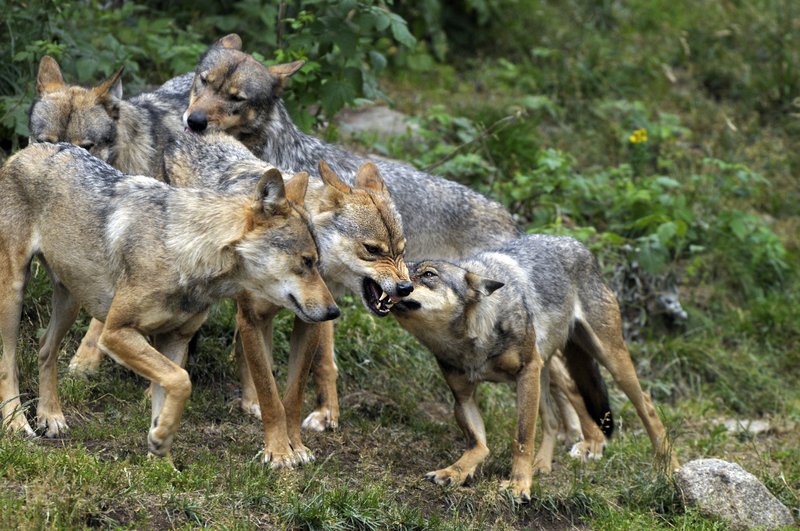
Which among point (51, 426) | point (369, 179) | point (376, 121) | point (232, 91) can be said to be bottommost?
point (376, 121)

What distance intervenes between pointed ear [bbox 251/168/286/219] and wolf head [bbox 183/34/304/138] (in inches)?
75.6

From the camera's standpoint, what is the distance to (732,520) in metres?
7.30

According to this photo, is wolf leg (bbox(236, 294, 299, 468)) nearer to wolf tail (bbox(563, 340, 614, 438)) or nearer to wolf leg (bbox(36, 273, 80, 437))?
wolf leg (bbox(36, 273, 80, 437))

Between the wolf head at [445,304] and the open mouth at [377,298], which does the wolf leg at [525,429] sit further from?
the open mouth at [377,298]

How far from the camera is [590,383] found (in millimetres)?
8984

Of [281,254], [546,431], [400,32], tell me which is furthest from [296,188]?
[546,431]

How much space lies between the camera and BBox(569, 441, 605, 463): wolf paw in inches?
355

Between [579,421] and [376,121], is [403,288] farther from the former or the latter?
[376,121]

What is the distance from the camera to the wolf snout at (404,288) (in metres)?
7.12

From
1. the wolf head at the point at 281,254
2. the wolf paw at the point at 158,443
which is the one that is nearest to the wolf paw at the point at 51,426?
the wolf paw at the point at 158,443

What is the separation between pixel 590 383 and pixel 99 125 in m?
4.22

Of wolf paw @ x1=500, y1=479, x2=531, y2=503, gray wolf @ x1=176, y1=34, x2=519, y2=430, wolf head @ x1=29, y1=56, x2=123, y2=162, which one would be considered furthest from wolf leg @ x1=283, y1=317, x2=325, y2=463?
wolf head @ x1=29, y1=56, x2=123, y2=162

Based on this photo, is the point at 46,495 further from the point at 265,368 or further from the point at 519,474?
the point at 519,474

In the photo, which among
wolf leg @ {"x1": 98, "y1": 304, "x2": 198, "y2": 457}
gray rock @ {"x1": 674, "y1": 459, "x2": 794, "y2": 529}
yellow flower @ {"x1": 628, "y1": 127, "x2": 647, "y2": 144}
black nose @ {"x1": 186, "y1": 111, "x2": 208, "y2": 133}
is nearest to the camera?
wolf leg @ {"x1": 98, "y1": 304, "x2": 198, "y2": 457}
